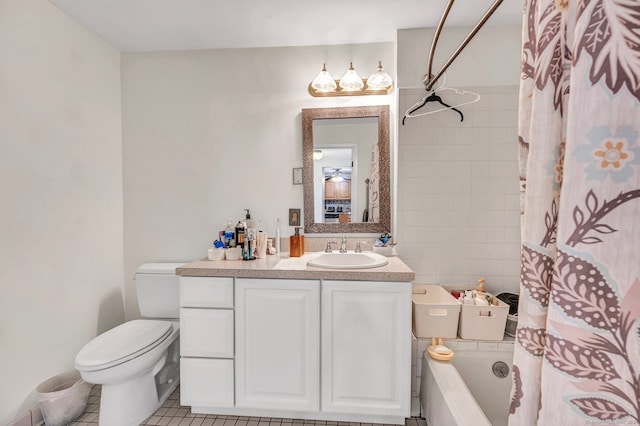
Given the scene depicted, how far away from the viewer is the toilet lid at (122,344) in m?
1.44

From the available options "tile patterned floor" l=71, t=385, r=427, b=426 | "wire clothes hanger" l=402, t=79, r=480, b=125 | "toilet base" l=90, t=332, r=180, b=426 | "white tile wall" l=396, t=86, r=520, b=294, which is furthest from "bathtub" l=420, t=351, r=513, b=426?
"toilet base" l=90, t=332, r=180, b=426

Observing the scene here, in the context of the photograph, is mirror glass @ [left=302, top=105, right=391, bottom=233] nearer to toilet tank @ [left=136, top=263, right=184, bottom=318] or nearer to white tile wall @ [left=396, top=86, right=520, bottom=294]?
white tile wall @ [left=396, top=86, right=520, bottom=294]

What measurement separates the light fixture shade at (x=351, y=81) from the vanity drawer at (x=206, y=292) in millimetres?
1459

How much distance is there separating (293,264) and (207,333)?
603mm

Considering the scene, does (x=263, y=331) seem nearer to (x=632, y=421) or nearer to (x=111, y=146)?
(x=632, y=421)

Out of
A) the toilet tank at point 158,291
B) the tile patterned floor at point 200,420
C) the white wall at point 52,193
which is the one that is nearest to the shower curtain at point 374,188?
the tile patterned floor at point 200,420

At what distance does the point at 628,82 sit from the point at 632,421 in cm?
48

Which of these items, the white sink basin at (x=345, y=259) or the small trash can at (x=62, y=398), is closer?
the small trash can at (x=62, y=398)

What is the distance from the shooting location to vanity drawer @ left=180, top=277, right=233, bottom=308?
1.61m

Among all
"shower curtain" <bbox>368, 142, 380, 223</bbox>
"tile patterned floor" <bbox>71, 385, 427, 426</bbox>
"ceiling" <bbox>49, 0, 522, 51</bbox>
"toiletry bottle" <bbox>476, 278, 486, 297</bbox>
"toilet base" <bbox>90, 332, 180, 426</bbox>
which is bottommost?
"tile patterned floor" <bbox>71, 385, 427, 426</bbox>

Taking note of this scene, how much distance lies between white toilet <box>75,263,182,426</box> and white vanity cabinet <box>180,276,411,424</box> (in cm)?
22

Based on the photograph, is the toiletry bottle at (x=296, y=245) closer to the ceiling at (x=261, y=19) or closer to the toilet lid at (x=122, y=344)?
the toilet lid at (x=122, y=344)

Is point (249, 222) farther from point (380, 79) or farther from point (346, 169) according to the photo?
point (380, 79)

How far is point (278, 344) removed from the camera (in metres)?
1.59
